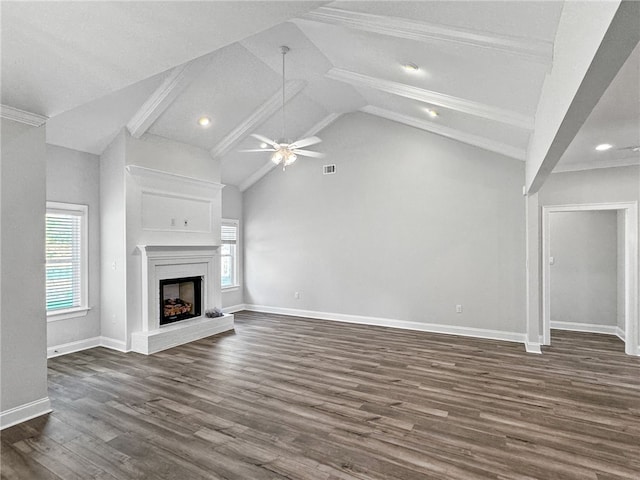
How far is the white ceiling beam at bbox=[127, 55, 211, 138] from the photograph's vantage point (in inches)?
169

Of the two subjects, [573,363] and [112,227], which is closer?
[573,363]

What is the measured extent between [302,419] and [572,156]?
4.83 meters

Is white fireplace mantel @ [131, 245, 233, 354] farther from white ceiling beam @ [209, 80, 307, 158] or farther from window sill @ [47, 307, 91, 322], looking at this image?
white ceiling beam @ [209, 80, 307, 158]

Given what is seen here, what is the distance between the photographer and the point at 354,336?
5691 mm

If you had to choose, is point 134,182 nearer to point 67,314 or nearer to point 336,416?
point 67,314

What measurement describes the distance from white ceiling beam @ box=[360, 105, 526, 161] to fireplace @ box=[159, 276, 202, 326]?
14.9 feet

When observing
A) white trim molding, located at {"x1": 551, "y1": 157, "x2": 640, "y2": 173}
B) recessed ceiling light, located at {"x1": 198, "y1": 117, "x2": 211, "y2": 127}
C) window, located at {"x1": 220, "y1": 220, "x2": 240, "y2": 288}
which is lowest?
window, located at {"x1": 220, "y1": 220, "x2": 240, "y2": 288}

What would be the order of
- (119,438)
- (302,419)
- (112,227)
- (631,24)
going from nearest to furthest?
1. (631,24)
2. (119,438)
3. (302,419)
4. (112,227)

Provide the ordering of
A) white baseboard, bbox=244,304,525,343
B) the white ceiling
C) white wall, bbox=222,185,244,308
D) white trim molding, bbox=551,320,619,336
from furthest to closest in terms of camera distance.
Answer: white wall, bbox=222,185,244,308, white trim molding, bbox=551,320,619,336, white baseboard, bbox=244,304,525,343, the white ceiling

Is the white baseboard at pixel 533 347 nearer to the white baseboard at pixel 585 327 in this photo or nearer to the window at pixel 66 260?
the white baseboard at pixel 585 327

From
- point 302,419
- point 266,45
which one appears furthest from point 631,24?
point 266,45

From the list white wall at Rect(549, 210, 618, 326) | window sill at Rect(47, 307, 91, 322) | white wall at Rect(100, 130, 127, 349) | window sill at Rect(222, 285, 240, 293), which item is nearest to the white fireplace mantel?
white wall at Rect(100, 130, 127, 349)

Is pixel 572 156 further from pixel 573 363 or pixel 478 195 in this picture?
pixel 573 363

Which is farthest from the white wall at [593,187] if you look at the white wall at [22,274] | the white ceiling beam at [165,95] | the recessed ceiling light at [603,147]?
the white wall at [22,274]
